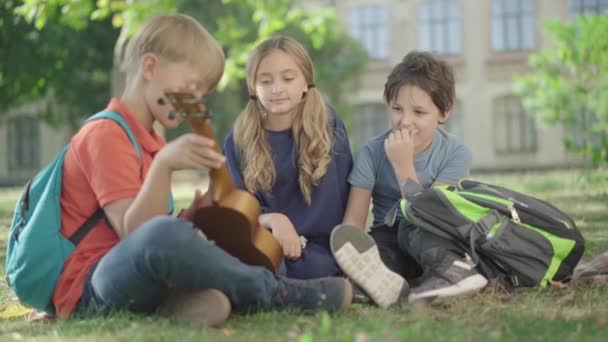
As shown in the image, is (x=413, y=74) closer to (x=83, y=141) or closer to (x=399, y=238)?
(x=399, y=238)

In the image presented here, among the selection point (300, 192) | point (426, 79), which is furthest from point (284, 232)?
point (426, 79)

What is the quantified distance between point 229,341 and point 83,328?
492 millimetres

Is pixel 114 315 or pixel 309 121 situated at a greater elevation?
pixel 309 121

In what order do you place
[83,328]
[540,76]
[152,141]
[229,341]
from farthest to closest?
[540,76] → [152,141] → [83,328] → [229,341]

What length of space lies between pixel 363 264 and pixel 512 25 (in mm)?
24883

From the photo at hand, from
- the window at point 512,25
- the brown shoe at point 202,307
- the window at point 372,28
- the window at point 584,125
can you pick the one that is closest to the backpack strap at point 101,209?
the brown shoe at point 202,307

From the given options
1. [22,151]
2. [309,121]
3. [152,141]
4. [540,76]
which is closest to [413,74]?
[309,121]

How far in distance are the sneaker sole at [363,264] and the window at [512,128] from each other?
24.1 metres

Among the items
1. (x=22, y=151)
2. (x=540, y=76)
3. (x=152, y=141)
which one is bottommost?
(x=22, y=151)

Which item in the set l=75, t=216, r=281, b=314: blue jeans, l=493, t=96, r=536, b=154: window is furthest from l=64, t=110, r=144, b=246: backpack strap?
l=493, t=96, r=536, b=154: window

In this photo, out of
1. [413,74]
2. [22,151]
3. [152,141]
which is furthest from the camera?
[22,151]

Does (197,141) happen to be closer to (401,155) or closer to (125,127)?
(125,127)

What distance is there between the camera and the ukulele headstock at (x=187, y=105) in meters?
2.68

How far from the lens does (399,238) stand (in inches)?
147
